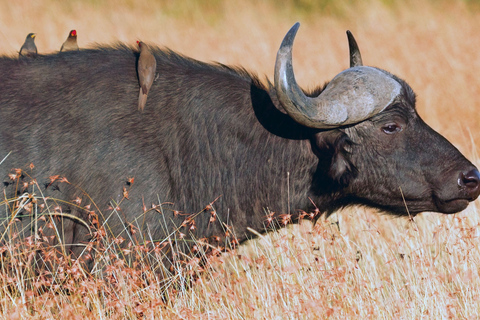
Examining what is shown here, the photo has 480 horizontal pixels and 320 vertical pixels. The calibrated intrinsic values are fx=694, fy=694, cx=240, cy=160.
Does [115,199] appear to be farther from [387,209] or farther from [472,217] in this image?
[472,217]

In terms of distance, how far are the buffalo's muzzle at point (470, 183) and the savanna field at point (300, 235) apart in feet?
1.06

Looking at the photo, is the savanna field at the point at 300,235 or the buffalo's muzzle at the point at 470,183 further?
the buffalo's muzzle at the point at 470,183

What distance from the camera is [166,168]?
15.8ft

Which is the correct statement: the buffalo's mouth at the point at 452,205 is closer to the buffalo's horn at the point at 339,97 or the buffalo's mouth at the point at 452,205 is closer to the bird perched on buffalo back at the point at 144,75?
the buffalo's horn at the point at 339,97

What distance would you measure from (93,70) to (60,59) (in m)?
0.29

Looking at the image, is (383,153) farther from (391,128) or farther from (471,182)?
(471,182)

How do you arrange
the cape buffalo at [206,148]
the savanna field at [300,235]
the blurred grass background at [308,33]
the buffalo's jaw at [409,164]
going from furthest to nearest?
the blurred grass background at [308,33], the buffalo's jaw at [409,164], the cape buffalo at [206,148], the savanna field at [300,235]

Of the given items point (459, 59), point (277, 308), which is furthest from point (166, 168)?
point (459, 59)

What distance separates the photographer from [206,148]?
4992 millimetres

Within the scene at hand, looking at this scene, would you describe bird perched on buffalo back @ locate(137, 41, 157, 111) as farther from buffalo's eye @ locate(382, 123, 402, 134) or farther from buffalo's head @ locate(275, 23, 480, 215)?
buffalo's eye @ locate(382, 123, 402, 134)

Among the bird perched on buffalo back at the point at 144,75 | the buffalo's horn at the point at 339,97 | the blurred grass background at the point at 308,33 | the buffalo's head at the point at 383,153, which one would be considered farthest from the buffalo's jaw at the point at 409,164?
the blurred grass background at the point at 308,33

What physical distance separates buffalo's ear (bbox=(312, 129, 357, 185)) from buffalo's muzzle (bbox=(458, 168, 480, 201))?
725 millimetres

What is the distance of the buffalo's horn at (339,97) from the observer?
4.41m

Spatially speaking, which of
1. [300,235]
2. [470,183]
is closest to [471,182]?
[470,183]
